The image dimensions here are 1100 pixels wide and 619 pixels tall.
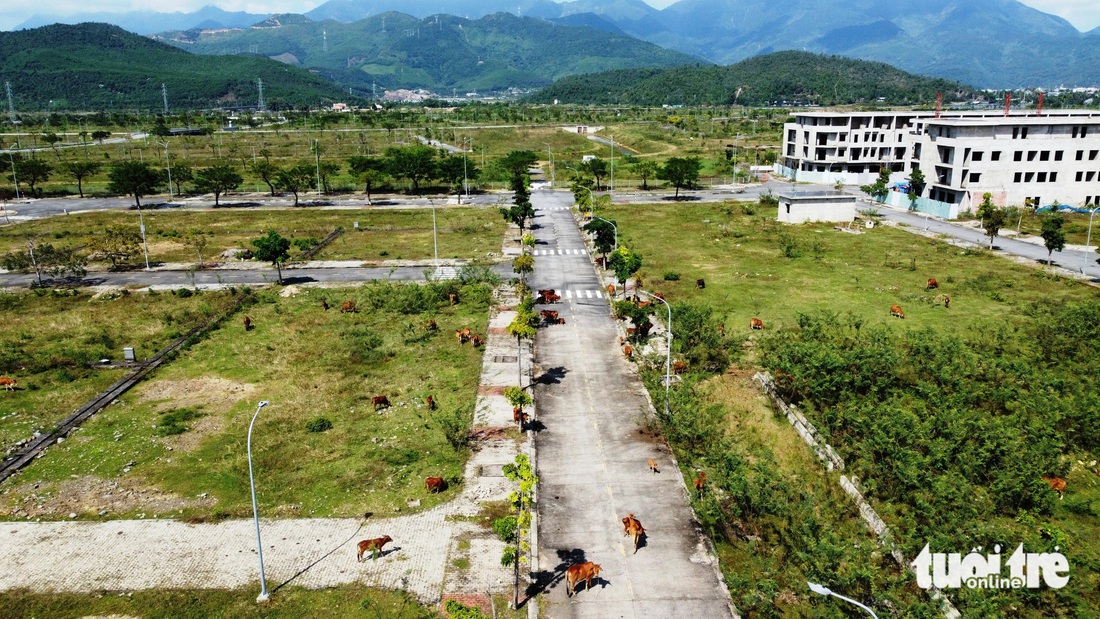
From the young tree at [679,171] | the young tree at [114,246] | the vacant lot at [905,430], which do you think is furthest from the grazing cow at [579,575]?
the young tree at [679,171]

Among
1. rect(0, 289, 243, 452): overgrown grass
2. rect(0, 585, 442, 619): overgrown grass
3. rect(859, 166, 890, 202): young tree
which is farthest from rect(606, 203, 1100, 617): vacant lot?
rect(859, 166, 890, 202): young tree

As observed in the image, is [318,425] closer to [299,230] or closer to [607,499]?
[607,499]

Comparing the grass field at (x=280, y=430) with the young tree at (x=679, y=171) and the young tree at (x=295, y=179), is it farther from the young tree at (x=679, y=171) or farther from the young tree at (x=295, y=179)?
the young tree at (x=679, y=171)

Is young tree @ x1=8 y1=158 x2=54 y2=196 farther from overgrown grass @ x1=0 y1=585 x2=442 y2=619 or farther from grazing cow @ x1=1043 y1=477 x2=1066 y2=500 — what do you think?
grazing cow @ x1=1043 y1=477 x2=1066 y2=500

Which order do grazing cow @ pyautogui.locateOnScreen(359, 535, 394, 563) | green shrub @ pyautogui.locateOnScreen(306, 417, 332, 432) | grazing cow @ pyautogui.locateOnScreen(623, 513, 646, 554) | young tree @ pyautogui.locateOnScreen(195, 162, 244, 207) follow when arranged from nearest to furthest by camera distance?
grazing cow @ pyautogui.locateOnScreen(359, 535, 394, 563)
grazing cow @ pyautogui.locateOnScreen(623, 513, 646, 554)
green shrub @ pyautogui.locateOnScreen(306, 417, 332, 432)
young tree @ pyautogui.locateOnScreen(195, 162, 244, 207)

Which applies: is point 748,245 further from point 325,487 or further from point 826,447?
point 325,487

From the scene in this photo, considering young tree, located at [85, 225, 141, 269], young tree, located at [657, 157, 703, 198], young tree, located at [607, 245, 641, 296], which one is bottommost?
young tree, located at [85, 225, 141, 269]

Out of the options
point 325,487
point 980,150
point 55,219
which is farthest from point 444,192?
point 325,487
